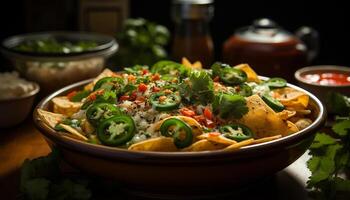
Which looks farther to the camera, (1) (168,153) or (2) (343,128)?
(2) (343,128)

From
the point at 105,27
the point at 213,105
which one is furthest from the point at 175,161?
the point at 105,27

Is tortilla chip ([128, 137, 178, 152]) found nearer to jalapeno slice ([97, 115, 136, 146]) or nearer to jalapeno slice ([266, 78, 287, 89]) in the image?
jalapeno slice ([97, 115, 136, 146])

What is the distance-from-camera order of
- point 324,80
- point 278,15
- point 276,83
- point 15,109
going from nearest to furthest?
1. point 276,83
2. point 15,109
3. point 324,80
4. point 278,15

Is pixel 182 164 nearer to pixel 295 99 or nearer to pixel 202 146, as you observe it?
pixel 202 146

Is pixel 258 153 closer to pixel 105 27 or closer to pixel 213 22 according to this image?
pixel 105 27

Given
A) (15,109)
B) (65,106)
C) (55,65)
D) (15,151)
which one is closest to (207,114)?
(65,106)

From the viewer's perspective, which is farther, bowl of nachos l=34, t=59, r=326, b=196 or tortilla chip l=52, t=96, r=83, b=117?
tortilla chip l=52, t=96, r=83, b=117

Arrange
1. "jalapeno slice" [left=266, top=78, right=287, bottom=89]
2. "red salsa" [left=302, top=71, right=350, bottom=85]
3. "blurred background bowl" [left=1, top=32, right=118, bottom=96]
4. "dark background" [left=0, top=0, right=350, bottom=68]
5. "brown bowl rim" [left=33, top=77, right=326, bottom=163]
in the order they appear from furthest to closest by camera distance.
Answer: "dark background" [left=0, top=0, right=350, bottom=68], "blurred background bowl" [left=1, top=32, right=118, bottom=96], "red salsa" [left=302, top=71, right=350, bottom=85], "jalapeno slice" [left=266, top=78, right=287, bottom=89], "brown bowl rim" [left=33, top=77, right=326, bottom=163]

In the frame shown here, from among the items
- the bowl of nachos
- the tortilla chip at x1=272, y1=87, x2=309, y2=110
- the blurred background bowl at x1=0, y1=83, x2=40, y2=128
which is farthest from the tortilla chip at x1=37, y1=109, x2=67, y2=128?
the tortilla chip at x1=272, y1=87, x2=309, y2=110
